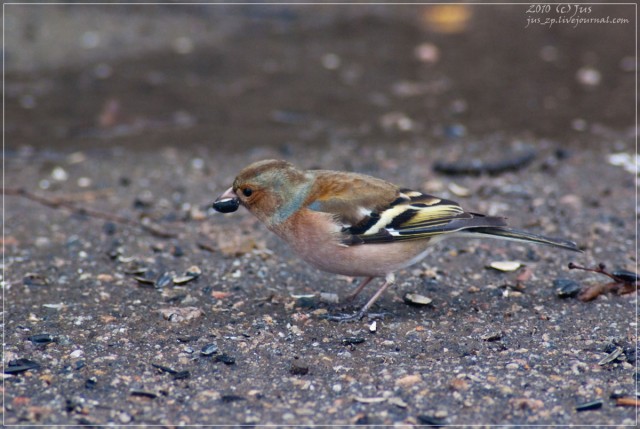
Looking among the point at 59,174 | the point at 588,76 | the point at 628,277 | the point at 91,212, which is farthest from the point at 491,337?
the point at 588,76

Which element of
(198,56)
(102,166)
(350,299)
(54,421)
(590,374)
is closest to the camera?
(54,421)

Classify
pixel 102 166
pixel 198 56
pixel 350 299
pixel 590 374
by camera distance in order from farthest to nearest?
pixel 198 56
pixel 102 166
pixel 350 299
pixel 590 374

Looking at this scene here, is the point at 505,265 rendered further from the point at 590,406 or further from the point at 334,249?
the point at 590,406

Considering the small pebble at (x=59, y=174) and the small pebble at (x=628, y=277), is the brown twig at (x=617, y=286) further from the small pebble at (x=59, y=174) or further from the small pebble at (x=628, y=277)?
the small pebble at (x=59, y=174)

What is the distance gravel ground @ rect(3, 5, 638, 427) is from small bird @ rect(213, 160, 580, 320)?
38 cm

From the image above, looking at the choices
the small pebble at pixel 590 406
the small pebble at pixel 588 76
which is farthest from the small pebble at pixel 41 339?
the small pebble at pixel 588 76

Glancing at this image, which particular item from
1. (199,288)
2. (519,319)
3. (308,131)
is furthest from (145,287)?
(308,131)

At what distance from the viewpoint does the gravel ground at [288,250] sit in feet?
12.7

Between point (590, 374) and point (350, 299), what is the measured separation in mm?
1579

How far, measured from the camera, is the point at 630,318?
4.62 metres

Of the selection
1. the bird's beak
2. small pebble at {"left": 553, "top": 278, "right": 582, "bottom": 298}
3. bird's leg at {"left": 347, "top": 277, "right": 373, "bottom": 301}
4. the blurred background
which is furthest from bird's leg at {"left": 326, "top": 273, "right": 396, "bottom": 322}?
the blurred background

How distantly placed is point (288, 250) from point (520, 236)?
1744 millimetres

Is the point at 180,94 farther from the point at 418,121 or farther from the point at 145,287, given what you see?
the point at 145,287

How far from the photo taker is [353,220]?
464 centimetres
